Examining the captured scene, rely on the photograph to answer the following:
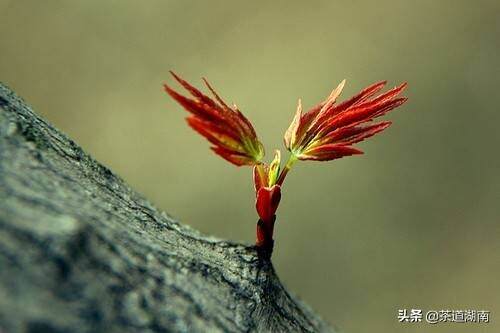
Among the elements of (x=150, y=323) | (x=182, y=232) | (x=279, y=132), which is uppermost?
(x=279, y=132)

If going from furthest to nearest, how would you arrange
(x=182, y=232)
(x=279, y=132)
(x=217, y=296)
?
(x=279, y=132), (x=182, y=232), (x=217, y=296)

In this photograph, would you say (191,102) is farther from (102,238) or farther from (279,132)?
(279,132)

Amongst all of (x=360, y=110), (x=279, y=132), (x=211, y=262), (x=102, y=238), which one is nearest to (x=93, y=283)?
(x=102, y=238)

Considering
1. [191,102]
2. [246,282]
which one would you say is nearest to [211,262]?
[246,282]

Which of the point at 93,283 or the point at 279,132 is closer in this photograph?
the point at 93,283

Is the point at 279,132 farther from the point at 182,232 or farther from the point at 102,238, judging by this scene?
the point at 102,238

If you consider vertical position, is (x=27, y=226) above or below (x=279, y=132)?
below

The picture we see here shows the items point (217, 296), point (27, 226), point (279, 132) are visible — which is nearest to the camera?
point (27, 226)
